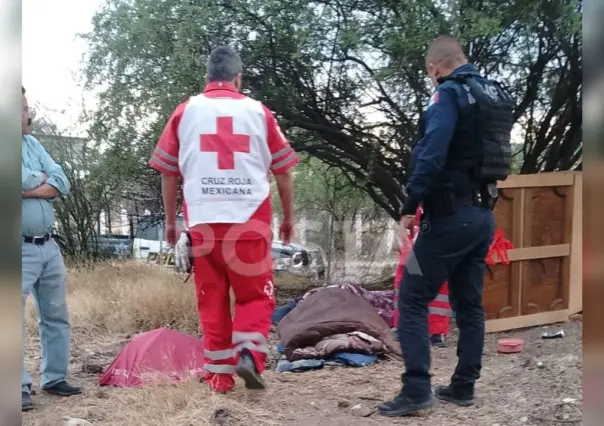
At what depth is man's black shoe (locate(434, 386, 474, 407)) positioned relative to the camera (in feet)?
11.6

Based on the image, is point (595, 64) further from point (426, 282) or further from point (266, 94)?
point (266, 94)

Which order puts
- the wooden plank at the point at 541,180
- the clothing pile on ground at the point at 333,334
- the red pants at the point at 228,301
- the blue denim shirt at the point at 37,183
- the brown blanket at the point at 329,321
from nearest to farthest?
1. the red pants at the point at 228,301
2. the blue denim shirt at the point at 37,183
3. the clothing pile on ground at the point at 333,334
4. the brown blanket at the point at 329,321
5. the wooden plank at the point at 541,180

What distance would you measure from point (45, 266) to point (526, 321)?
3827 mm

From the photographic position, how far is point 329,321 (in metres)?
4.88

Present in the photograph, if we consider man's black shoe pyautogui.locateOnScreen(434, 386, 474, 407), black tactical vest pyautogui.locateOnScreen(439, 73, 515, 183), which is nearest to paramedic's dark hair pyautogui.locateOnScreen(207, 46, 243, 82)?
black tactical vest pyautogui.locateOnScreen(439, 73, 515, 183)

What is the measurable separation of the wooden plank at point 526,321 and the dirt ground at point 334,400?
29.4 inches

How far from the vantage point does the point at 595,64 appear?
1.28 metres

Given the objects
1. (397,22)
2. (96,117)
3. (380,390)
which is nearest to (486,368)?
(380,390)

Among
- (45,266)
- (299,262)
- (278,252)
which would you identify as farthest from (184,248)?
(299,262)

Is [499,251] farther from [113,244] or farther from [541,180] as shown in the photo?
[113,244]

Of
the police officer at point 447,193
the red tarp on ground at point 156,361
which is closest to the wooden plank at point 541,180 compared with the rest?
the police officer at point 447,193

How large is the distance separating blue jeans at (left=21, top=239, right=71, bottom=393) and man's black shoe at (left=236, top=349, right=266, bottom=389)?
1145 mm

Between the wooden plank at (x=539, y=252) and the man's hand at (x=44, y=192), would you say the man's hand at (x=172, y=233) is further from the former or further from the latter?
the wooden plank at (x=539, y=252)

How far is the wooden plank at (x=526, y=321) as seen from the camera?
18.2 ft
